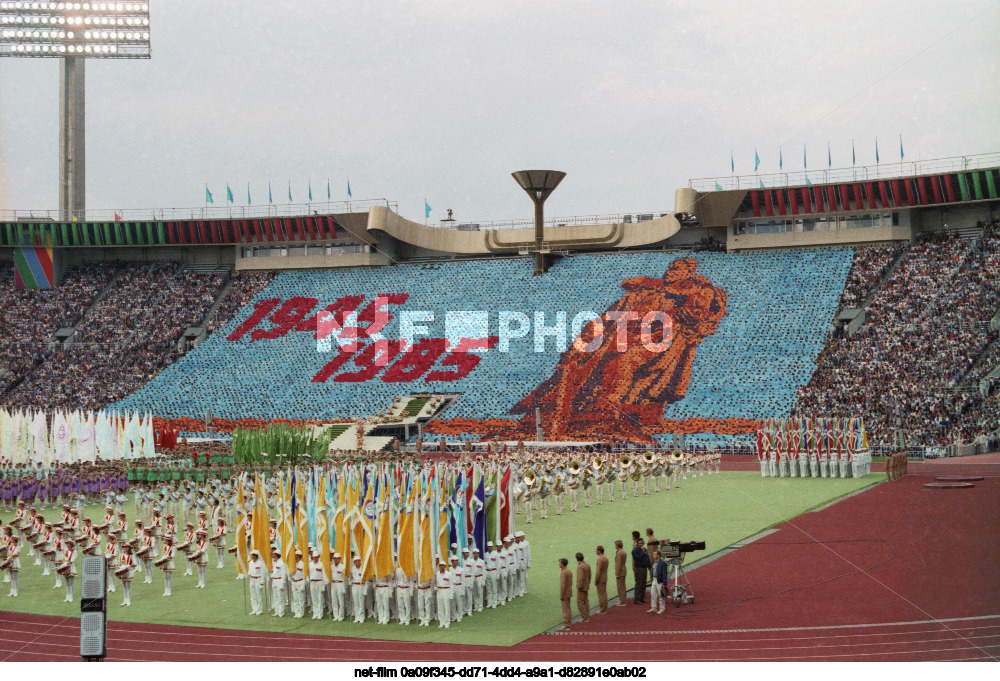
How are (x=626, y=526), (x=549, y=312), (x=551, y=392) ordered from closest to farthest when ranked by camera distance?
(x=626, y=526)
(x=551, y=392)
(x=549, y=312)

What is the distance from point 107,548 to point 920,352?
3525 centimetres

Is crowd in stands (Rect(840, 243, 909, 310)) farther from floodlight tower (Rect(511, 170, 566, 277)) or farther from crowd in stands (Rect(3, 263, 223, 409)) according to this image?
crowd in stands (Rect(3, 263, 223, 409))

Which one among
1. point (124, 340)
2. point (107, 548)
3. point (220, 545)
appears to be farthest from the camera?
point (124, 340)

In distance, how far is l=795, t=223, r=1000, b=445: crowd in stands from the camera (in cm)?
4238

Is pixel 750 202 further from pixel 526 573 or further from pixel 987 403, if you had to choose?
pixel 526 573

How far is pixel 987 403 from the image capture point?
42.2 meters

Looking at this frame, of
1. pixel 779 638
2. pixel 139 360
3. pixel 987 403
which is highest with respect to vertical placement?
pixel 139 360

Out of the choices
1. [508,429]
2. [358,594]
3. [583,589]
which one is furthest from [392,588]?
[508,429]

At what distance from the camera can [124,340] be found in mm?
62188

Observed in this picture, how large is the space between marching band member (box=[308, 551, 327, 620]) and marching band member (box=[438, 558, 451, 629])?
187 cm

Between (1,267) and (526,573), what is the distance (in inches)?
2356

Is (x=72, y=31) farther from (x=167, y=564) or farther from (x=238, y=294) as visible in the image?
(x=167, y=564)

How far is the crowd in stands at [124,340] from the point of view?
58.2m

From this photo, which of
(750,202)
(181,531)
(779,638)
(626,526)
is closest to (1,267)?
(750,202)
